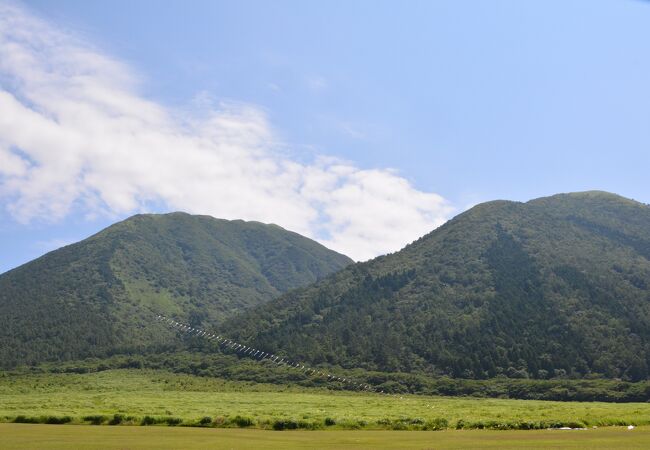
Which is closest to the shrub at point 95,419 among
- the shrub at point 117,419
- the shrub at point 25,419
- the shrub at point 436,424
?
the shrub at point 117,419

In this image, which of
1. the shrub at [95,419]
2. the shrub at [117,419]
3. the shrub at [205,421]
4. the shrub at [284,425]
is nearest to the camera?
the shrub at [284,425]

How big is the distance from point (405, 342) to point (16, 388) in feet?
292

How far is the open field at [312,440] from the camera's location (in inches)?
1178

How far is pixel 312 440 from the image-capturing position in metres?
34.5

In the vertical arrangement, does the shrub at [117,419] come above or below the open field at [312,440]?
below

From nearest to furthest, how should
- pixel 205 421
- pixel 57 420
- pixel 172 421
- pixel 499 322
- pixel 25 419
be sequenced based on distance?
1. pixel 205 421
2. pixel 172 421
3. pixel 57 420
4. pixel 25 419
5. pixel 499 322

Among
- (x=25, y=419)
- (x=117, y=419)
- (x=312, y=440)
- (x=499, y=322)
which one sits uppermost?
(x=499, y=322)

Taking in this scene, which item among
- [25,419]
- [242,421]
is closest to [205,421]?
[242,421]

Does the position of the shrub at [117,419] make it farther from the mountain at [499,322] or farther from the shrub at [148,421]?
the mountain at [499,322]

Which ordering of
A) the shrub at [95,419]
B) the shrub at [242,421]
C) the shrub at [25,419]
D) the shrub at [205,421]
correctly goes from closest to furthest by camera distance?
the shrub at [242,421] < the shrub at [205,421] < the shrub at [95,419] < the shrub at [25,419]

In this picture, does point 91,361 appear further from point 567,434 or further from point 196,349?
point 567,434

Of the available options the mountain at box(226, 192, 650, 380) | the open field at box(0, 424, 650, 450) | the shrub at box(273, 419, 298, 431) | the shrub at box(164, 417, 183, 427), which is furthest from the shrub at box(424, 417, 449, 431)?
the mountain at box(226, 192, 650, 380)

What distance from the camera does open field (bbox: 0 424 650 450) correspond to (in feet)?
98.2

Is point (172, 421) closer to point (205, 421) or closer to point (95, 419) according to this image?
point (205, 421)
